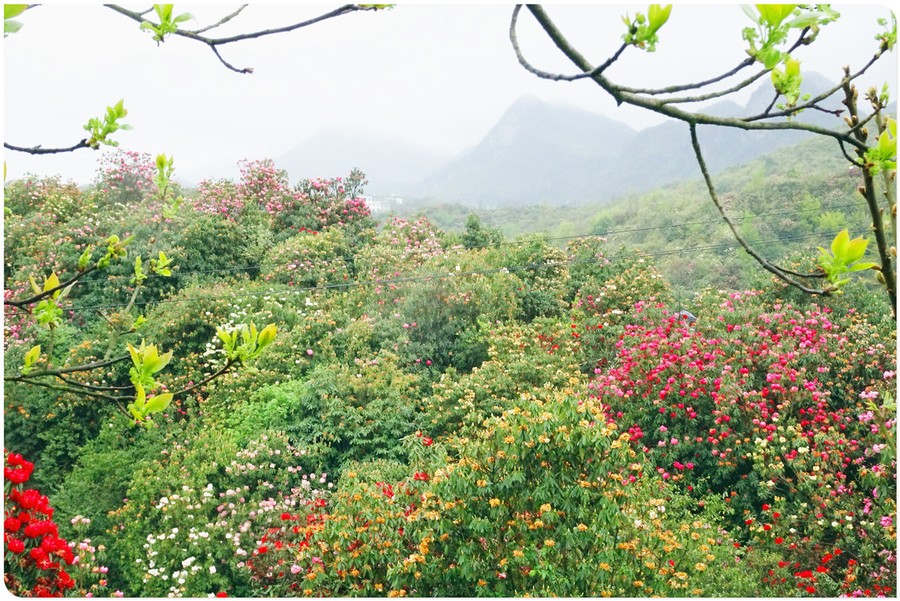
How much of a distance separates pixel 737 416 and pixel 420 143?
9.59 meters

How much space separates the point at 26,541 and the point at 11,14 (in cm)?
245

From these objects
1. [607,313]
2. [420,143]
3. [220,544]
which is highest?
[420,143]

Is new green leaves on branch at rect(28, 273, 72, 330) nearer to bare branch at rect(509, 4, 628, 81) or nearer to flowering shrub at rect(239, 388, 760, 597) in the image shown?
bare branch at rect(509, 4, 628, 81)

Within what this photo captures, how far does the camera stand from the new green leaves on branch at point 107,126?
1.17 meters

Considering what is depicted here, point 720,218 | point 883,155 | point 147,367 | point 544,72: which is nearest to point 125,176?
point 720,218

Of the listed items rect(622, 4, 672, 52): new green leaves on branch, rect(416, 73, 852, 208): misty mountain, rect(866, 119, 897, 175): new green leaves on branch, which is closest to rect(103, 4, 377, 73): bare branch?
rect(622, 4, 672, 52): new green leaves on branch

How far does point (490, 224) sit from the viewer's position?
403 inches

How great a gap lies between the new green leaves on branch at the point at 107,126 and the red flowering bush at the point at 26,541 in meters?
1.76

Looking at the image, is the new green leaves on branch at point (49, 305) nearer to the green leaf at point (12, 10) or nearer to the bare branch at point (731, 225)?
the green leaf at point (12, 10)

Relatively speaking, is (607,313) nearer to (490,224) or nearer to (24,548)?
(490,224)

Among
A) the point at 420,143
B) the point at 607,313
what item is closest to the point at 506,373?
the point at 607,313

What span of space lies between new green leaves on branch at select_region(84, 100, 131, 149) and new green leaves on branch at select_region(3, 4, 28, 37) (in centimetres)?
35

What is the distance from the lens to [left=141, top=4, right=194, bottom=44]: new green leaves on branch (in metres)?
1.02

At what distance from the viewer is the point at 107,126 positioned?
1.18 m
